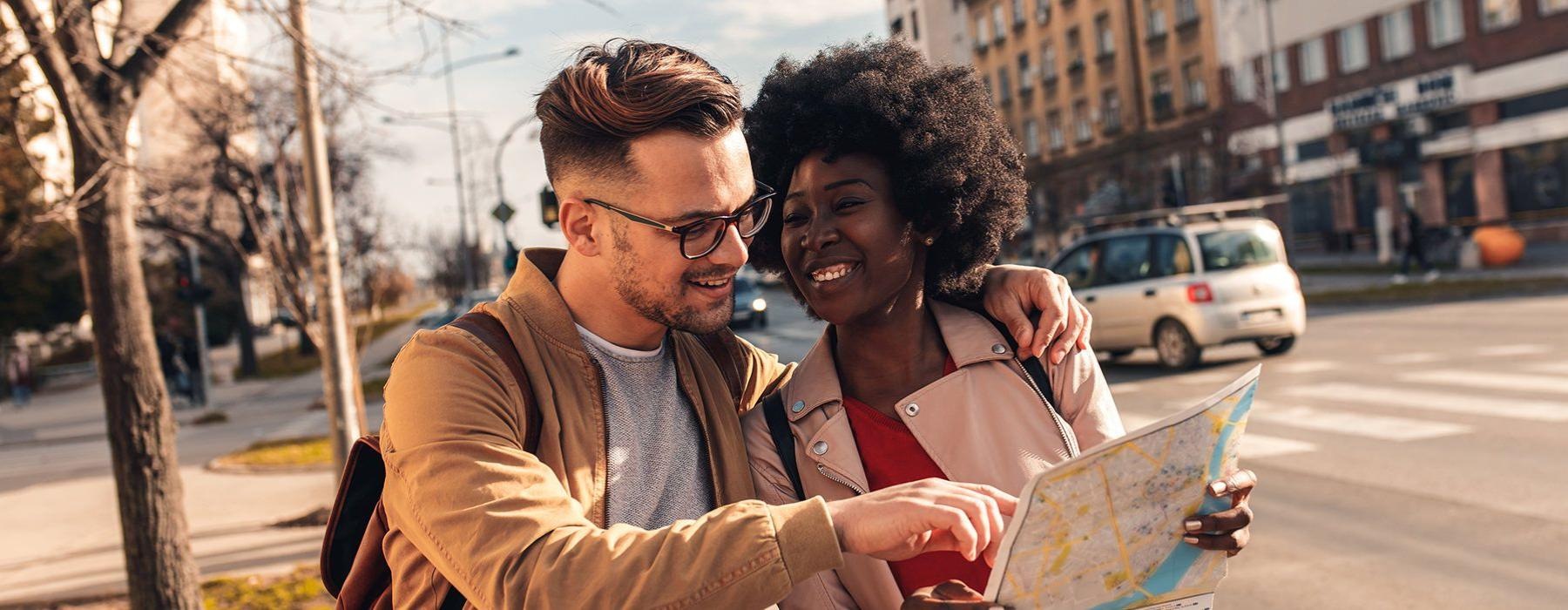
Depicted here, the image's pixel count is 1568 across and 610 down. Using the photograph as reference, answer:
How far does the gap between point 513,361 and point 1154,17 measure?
43.1 meters

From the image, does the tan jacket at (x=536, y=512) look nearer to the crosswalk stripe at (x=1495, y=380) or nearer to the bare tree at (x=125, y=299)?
the bare tree at (x=125, y=299)

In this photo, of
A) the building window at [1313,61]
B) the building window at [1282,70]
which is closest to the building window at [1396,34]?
the building window at [1313,61]

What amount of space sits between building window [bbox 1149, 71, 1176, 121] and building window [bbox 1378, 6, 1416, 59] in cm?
745

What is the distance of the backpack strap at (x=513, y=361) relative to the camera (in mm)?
1865

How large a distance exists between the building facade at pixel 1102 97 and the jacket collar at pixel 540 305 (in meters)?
34.4

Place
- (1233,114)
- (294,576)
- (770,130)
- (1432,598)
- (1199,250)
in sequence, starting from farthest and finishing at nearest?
1. (1233,114)
2. (1199,250)
3. (294,576)
4. (1432,598)
5. (770,130)

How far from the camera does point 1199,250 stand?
1370 cm

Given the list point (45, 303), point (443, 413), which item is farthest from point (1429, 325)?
point (45, 303)

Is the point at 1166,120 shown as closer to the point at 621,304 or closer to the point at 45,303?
the point at 45,303

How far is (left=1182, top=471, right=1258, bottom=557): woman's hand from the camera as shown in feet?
5.88

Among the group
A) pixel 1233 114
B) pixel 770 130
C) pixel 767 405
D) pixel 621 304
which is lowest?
pixel 767 405

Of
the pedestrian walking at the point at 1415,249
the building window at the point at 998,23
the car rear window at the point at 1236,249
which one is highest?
the building window at the point at 998,23

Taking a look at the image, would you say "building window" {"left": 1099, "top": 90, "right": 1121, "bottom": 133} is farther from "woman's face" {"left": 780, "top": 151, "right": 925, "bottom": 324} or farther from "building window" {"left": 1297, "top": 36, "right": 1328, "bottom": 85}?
"woman's face" {"left": 780, "top": 151, "right": 925, "bottom": 324}

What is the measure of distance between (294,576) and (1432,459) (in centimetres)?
706
